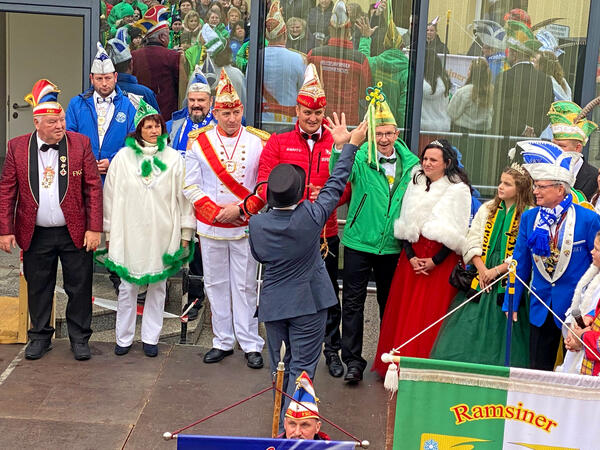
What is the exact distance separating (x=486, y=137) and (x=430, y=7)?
1320 millimetres

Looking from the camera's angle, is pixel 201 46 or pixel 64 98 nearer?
pixel 201 46

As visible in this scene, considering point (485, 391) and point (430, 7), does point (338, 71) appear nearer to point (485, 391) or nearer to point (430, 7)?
point (430, 7)

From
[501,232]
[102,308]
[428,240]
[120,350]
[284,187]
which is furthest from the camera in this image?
[102,308]

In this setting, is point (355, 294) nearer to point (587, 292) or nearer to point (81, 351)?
point (587, 292)

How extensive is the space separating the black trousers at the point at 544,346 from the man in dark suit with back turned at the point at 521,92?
302 cm

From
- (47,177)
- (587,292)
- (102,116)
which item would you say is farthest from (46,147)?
(587,292)

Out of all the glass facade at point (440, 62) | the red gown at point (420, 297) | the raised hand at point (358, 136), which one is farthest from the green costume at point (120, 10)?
the red gown at point (420, 297)

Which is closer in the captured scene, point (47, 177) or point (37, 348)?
point (47, 177)

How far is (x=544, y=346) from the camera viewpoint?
581 cm

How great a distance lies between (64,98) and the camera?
12922 millimetres

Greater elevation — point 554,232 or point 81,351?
point 554,232

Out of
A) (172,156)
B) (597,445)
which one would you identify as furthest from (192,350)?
(597,445)

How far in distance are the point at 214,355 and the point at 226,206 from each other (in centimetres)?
118

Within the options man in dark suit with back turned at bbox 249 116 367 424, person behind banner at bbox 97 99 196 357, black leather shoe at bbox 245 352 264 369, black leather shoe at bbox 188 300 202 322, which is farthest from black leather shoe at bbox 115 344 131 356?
man in dark suit with back turned at bbox 249 116 367 424
